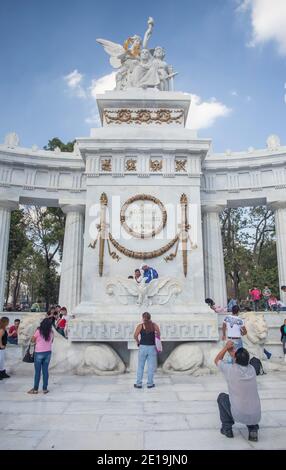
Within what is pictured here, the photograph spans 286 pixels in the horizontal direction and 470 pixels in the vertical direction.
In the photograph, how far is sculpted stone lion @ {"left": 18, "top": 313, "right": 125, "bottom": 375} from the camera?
12266 mm

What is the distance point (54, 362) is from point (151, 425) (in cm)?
711

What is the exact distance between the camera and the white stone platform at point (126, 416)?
548cm

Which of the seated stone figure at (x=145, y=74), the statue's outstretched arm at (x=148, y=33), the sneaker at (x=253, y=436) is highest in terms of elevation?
the statue's outstretched arm at (x=148, y=33)

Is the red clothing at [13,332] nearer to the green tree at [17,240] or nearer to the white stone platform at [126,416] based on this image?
the white stone platform at [126,416]

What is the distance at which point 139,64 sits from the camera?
2223cm

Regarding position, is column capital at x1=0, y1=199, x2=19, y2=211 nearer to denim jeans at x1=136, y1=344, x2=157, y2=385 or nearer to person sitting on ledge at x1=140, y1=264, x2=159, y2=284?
person sitting on ledge at x1=140, y1=264, x2=159, y2=284

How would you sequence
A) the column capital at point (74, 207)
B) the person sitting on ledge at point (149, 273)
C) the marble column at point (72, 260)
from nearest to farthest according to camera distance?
1. the person sitting on ledge at point (149, 273)
2. the marble column at point (72, 260)
3. the column capital at point (74, 207)

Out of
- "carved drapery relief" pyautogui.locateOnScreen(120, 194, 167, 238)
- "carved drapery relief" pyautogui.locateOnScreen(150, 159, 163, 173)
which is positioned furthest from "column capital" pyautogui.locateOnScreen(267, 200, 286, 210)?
"carved drapery relief" pyautogui.locateOnScreen(120, 194, 167, 238)

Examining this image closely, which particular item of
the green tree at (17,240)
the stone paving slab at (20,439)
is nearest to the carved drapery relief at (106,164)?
the stone paving slab at (20,439)

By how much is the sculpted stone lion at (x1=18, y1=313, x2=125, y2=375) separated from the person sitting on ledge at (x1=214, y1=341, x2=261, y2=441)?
703 cm

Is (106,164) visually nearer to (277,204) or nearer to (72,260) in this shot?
(72,260)

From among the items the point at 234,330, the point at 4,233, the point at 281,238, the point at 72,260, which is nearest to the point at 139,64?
the point at 72,260

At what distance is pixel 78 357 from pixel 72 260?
10.5 metres

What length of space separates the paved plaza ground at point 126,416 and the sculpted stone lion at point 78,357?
1.38 meters
